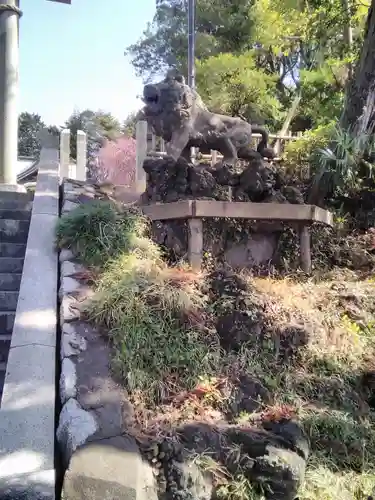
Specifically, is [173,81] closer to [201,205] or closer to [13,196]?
[201,205]

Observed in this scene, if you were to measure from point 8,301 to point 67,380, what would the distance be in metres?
1.43

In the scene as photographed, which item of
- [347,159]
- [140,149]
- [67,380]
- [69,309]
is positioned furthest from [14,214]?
[140,149]

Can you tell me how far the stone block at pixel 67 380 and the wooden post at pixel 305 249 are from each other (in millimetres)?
2813

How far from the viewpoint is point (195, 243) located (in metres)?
4.49

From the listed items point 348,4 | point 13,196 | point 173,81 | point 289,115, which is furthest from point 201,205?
point 289,115

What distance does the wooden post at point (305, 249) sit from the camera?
16.4ft

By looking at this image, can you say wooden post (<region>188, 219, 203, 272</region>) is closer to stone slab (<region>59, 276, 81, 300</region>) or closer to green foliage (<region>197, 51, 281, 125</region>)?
stone slab (<region>59, 276, 81, 300</region>)

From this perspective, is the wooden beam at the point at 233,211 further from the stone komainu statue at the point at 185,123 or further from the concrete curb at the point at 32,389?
the concrete curb at the point at 32,389

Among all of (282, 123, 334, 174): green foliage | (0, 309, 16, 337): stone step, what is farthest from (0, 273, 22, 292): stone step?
(282, 123, 334, 174): green foliage

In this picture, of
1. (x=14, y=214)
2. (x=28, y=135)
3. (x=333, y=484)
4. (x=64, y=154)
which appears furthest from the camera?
(x=28, y=135)

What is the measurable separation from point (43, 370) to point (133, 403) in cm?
57

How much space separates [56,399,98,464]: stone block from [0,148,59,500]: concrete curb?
76mm

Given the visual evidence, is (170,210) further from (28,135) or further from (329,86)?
(28,135)

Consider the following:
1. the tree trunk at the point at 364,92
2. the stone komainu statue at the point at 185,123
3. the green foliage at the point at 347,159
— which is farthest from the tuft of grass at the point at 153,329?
the tree trunk at the point at 364,92
